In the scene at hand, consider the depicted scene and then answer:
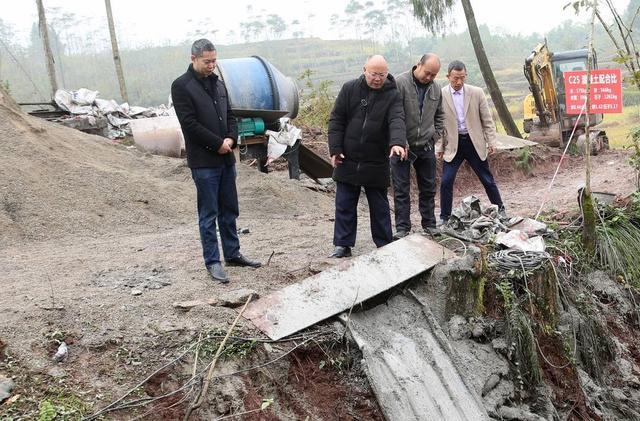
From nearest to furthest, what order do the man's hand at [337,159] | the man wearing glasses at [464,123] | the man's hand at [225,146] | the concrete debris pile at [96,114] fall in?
the man's hand at [225,146], the man's hand at [337,159], the man wearing glasses at [464,123], the concrete debris pile at [96,114]

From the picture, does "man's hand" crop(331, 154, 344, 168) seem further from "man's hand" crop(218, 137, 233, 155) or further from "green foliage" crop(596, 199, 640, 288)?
"green foliage" crop(596, 199, 640, 288)

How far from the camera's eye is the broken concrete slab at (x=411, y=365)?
3467mm

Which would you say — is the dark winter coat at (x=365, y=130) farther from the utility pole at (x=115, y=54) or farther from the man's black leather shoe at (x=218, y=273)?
the utility pole at (x=115, y=54)

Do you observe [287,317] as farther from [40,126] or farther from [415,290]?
[40,126]

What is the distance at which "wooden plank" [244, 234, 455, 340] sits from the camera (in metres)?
3.72

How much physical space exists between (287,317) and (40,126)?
19.6 feet

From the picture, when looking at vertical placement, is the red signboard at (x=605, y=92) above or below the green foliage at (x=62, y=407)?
above

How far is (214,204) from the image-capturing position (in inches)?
178

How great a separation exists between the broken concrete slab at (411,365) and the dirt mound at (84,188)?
369 cm

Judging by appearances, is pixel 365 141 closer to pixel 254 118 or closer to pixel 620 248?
pixel 620 248

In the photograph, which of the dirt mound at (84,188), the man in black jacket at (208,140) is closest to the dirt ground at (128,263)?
the dirt mound at (84,188)

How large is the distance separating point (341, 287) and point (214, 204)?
1.15 meters

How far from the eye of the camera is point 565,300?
4809mm

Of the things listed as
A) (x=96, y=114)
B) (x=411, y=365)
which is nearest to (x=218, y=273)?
(x=411, y=365)
